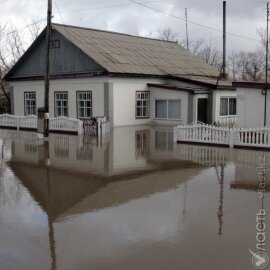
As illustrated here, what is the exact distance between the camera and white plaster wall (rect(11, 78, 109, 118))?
24.9m

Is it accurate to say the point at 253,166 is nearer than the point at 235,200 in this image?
No

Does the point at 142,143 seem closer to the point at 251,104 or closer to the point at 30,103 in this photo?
the point at 251,104

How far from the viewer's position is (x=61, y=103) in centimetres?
2733

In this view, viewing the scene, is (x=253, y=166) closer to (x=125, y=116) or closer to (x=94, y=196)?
(x=94, y=196)

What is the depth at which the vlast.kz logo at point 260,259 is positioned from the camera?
17.4ft

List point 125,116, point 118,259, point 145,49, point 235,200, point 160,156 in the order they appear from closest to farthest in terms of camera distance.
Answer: point 118,259
point 235,200
point 160,156
point 125,116
point 145,49

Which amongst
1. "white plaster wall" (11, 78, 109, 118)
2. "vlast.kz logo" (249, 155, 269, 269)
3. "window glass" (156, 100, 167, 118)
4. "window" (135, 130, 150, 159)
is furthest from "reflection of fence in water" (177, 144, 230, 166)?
"window glass" (156, 100, 167, 118)

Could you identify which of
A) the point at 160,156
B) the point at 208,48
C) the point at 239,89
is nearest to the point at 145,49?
the point at 239,89

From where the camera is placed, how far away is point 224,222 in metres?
7.03

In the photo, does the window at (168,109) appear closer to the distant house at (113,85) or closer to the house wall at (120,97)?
the distant house at (113,85)

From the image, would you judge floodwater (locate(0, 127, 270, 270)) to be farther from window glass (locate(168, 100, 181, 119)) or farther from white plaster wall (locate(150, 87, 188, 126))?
window glass (locate(168, 100, 181, 119))

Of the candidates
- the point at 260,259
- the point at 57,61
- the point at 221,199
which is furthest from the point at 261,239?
the point at 57,61

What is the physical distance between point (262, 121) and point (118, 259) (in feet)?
45.2

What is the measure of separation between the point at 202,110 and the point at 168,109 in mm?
2140
